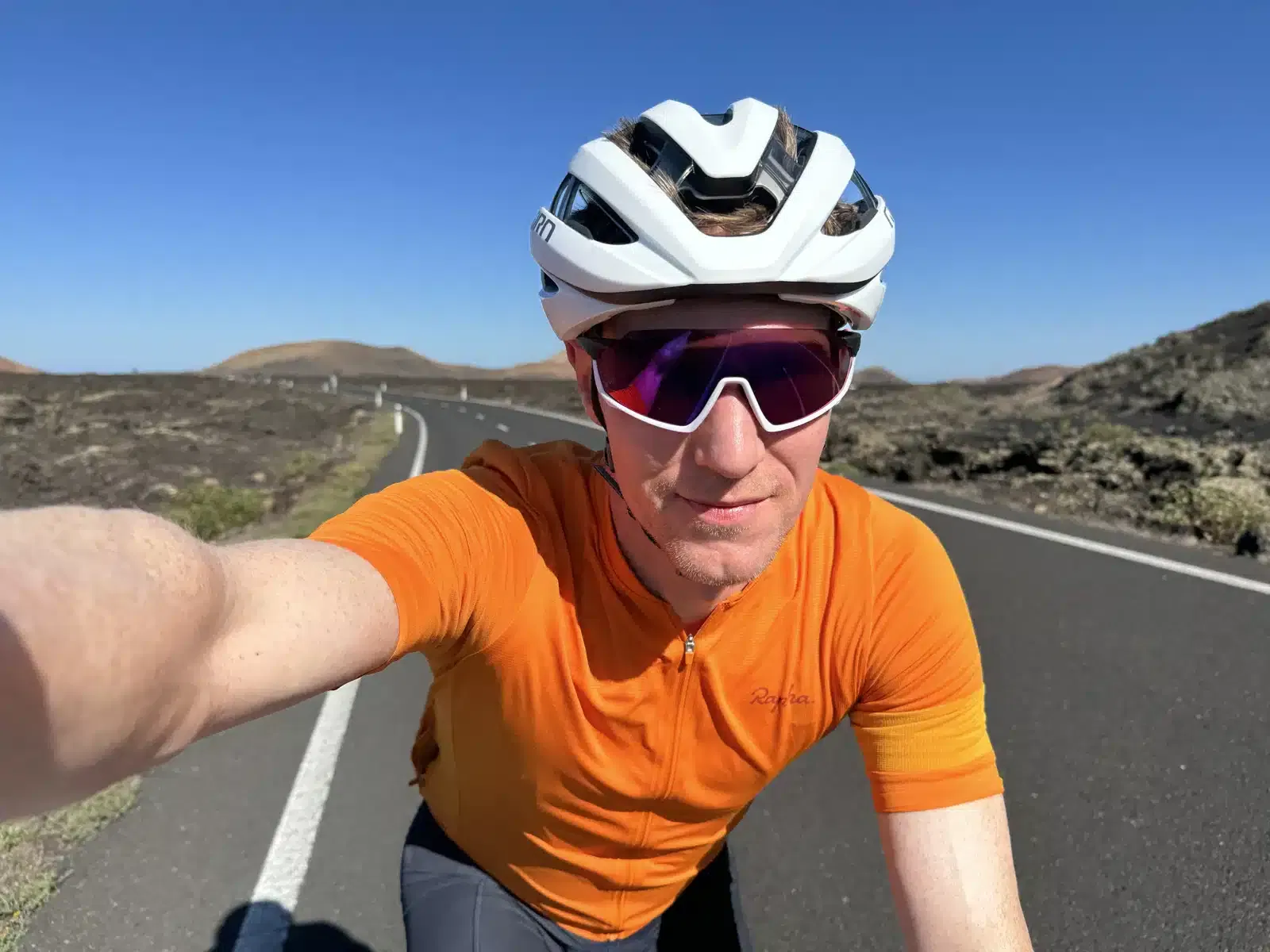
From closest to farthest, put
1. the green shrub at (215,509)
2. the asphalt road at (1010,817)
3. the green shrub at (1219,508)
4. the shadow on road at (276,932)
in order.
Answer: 1. the shadow on road at (276,932)
2. the asphalt road at (1010,817)
3. the green shrub at (1219,508)
4. the green shrub at (215,509)

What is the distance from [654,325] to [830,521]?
2.00 ft

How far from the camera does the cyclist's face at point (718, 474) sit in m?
1.56

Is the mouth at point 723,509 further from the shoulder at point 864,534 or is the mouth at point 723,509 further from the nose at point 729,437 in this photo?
the shoulder at point 864,534

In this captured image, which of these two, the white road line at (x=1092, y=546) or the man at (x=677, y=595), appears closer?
the man at (x=677, y=595)

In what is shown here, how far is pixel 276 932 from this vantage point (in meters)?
2.69

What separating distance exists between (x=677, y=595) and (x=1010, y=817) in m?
2.54

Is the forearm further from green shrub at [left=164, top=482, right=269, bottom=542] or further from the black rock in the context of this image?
green shrub at [left=164, top=482, right=269, bottom=542]

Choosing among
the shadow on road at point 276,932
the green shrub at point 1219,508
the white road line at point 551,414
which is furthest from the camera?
the white road line at point 551,414

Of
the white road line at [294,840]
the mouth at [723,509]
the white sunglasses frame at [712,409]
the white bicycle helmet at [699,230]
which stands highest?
the white bicycle helmet at [699,230]

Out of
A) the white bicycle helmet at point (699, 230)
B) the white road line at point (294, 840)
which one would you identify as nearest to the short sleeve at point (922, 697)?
the white bicycle helmet at point (699, 230)

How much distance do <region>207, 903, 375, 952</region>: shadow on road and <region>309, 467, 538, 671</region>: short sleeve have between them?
5.41 ft

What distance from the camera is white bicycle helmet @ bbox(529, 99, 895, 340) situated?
5.09ft

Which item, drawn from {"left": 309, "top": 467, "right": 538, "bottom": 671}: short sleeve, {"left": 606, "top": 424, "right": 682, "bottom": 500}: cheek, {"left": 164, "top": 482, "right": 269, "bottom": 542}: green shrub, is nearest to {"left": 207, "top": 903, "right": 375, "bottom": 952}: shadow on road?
{"left": 309, "top": 467, "right": 538, "bottom": 671}: short sleeve

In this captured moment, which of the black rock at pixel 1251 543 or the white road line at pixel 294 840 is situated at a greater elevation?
the black rock at pixel 1251 543
